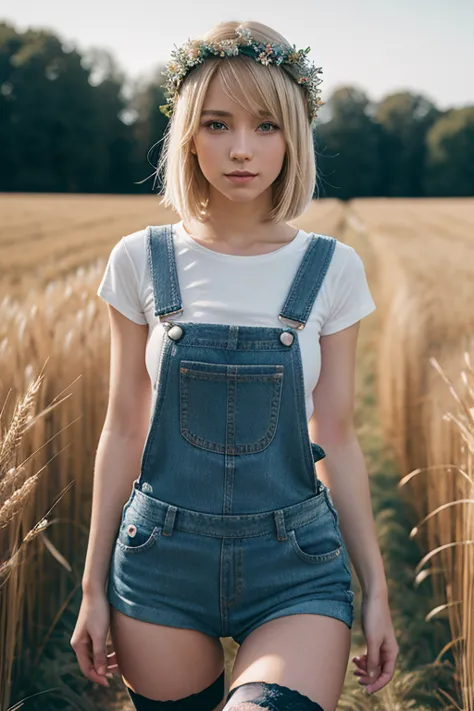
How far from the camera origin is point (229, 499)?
1.21 meters

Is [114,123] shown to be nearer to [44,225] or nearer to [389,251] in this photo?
[44,225]

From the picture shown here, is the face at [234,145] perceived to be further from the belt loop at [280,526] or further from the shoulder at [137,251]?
the belt loop at [280,526]

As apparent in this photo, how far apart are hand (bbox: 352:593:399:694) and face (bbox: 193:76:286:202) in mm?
674

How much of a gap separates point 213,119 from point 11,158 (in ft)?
124

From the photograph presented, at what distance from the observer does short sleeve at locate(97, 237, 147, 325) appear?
132 centimetres

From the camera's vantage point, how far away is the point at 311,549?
1.23 m

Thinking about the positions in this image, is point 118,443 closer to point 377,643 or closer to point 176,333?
point 176,333

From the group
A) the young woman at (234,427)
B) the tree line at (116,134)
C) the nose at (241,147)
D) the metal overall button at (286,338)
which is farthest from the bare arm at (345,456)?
the tree line at (116,134)

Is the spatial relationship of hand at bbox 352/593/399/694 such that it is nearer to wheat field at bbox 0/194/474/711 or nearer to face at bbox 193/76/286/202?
wheat field at bbox 0/194/474/711

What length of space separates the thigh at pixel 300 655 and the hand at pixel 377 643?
0.10 metres

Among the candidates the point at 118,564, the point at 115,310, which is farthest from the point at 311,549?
the point at 115,310

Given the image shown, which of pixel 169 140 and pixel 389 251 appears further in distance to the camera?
pixel 389 251

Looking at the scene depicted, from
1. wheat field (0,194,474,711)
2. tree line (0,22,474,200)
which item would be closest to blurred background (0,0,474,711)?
wheat field (0,194,474,711)

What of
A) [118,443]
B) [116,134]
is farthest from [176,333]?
[116,134]
